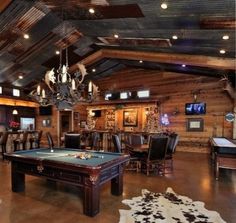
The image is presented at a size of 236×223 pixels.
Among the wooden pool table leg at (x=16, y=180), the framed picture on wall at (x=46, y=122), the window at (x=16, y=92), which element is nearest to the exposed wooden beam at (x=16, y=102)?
the window at (x=16, y=92)

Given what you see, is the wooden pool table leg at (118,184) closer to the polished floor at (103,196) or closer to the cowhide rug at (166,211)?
the polished floor at (103,196)

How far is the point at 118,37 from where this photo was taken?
6.62 m

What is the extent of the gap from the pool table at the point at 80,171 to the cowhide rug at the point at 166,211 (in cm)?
51

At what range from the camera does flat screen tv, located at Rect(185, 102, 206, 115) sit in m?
9.62

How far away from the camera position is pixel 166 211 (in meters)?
3.16

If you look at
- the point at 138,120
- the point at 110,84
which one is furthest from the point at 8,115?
the point at 138,120

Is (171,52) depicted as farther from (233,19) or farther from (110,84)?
(110,84)

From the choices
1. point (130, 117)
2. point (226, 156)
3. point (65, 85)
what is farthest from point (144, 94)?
point (65, 85)

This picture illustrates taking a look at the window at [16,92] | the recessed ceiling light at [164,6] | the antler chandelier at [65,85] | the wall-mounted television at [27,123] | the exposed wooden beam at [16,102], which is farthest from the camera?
the wall-mounted television at [27,123]

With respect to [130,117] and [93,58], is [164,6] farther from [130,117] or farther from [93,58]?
Result: [130,117]

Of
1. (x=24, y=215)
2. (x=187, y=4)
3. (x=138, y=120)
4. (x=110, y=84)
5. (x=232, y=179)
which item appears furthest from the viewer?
(x=110, y=84)

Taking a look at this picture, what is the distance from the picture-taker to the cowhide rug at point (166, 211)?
2896mm

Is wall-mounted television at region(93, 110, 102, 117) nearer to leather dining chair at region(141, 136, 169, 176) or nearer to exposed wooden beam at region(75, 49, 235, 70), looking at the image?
exposed wooden beam at region(75, 49, 235, 70)

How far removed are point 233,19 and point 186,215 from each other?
376cm
